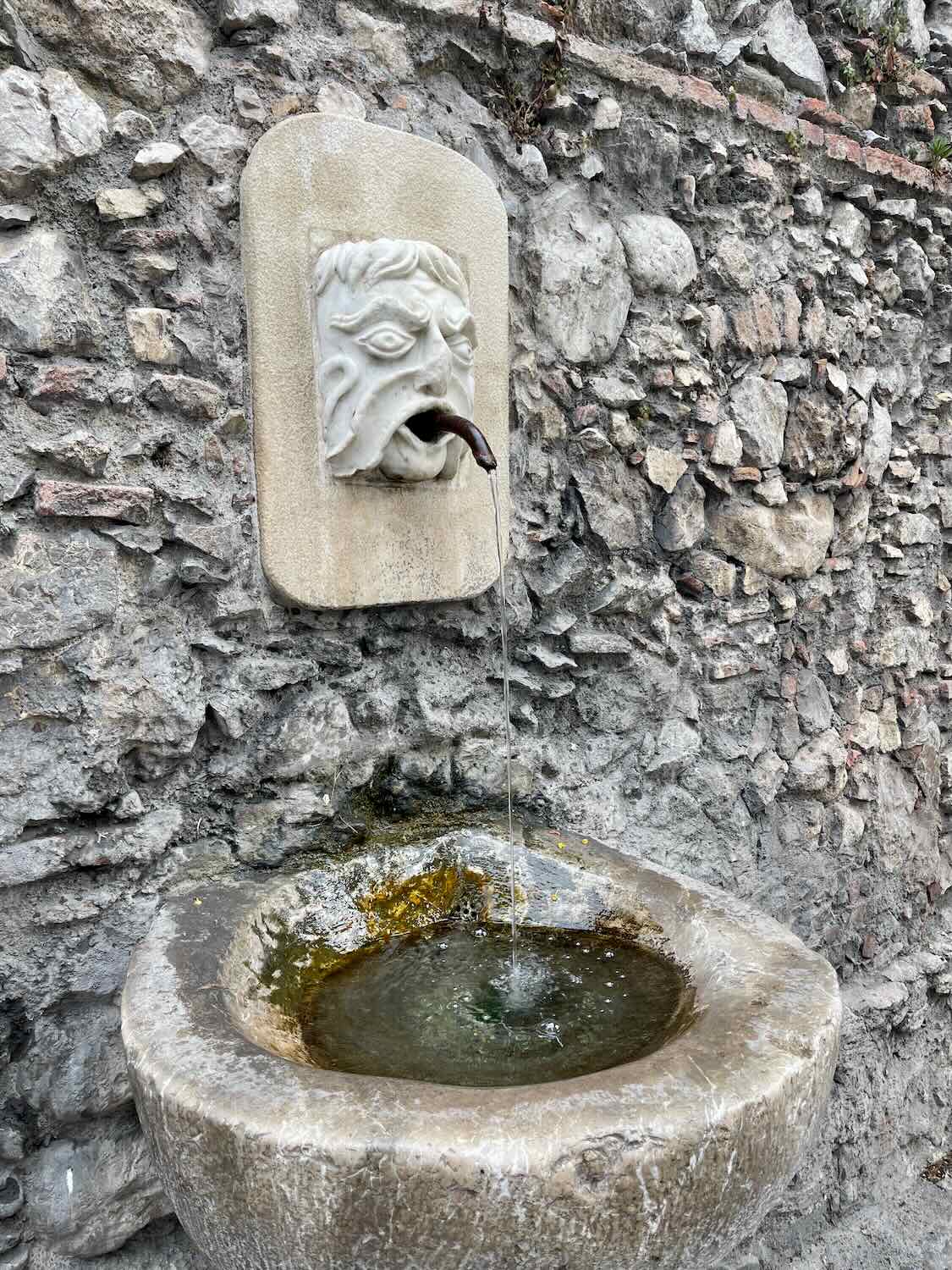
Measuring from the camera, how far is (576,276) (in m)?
1.98

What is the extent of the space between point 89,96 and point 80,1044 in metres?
1.47

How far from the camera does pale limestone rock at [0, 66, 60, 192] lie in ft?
4.50

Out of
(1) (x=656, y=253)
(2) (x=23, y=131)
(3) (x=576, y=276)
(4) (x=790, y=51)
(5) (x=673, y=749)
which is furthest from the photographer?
(4) (x=790, y=51)

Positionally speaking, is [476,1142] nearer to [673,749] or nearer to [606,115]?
[673,749]

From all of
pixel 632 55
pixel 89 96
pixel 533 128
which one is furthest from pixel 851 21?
pixel 89 96

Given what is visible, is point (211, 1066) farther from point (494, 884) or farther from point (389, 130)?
point (389, 130)

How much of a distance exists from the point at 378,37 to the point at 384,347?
2.04 feet

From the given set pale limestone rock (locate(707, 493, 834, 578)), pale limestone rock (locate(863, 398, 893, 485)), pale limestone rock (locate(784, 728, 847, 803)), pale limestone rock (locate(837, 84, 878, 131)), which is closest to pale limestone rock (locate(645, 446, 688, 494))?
pale limestone rock (locate(707, 493, 834, 578))

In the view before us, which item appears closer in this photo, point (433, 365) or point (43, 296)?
point (43, 296)

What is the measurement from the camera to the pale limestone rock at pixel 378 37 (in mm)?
1688

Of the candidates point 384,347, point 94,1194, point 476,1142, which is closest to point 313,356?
point 384,347

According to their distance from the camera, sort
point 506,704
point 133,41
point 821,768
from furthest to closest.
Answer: point 821,768 < point 506,704 < point 133,41

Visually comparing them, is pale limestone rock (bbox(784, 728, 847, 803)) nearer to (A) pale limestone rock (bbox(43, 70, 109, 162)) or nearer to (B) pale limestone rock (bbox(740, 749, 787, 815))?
(B) pale limestone rock (bbox(740, 749, 787, 815))

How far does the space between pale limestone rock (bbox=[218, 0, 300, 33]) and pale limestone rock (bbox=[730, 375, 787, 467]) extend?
1.20 m
